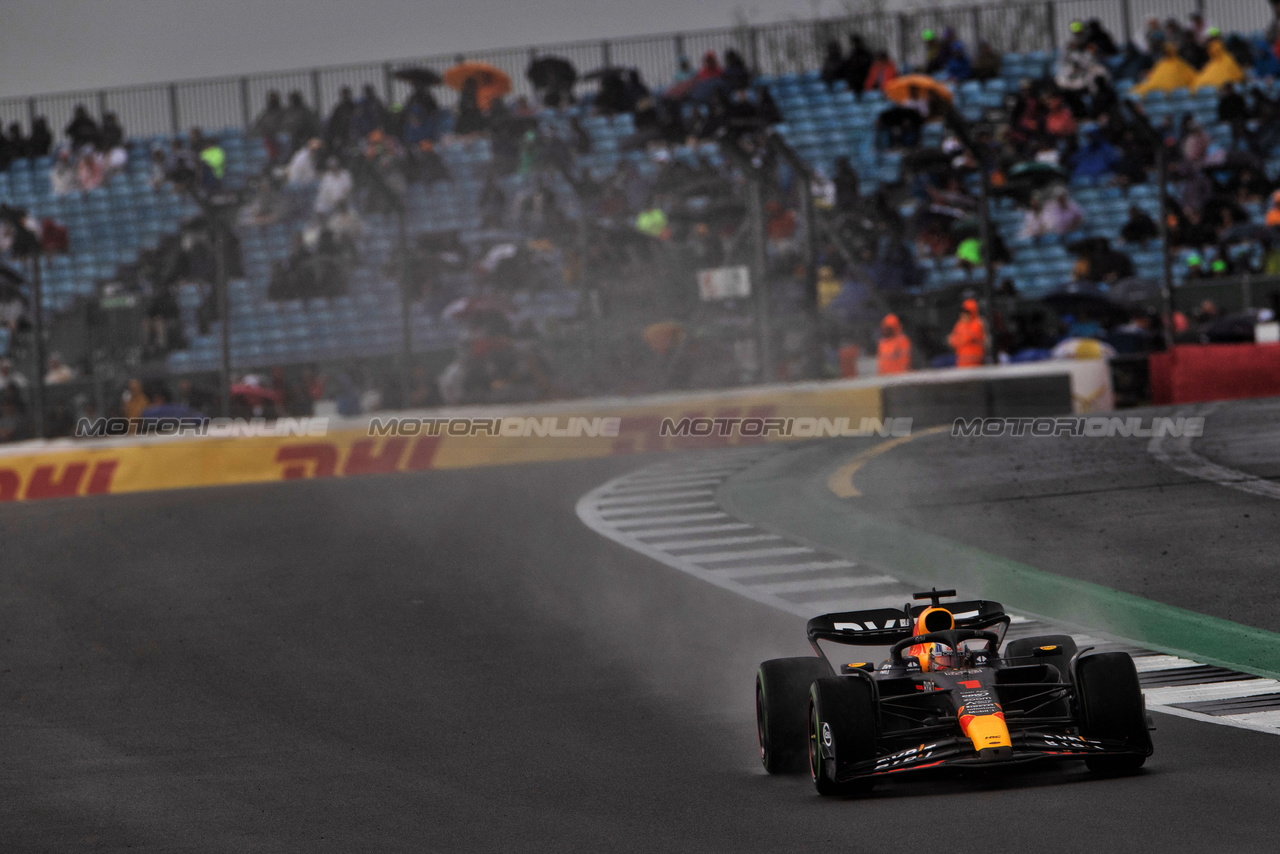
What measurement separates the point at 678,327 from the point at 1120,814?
1828cm

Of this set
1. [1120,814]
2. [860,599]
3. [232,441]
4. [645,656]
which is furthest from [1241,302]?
[1120,814]

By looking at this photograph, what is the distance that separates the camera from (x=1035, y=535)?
33.0 ft

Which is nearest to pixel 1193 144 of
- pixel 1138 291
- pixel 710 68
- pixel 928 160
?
pixel 928 160

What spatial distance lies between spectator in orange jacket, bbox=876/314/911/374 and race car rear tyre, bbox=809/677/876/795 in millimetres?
15822

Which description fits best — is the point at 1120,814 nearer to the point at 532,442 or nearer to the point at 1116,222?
the point at 532,442

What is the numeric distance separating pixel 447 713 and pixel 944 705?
2516 mm

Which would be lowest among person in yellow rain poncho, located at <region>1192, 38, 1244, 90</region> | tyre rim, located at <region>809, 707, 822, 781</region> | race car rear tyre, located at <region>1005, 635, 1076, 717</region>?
tyre rim, located at <region>809, 707, 822, 781</region>

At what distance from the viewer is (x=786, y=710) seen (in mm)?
5973

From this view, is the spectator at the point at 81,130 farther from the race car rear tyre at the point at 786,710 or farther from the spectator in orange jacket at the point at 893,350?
the race car rear tyre at the point at 786,710

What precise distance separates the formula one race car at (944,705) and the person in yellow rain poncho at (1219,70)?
85.6ft

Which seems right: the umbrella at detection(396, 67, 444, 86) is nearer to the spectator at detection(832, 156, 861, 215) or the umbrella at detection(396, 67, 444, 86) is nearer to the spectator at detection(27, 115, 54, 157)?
the spectator at detection(27, 115, 54, 157)

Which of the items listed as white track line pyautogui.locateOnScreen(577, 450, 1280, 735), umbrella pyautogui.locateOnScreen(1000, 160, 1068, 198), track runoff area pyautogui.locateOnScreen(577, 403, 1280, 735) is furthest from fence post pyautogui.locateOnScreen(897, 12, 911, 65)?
white track line pyautogui.locateOnScreen(577, 450, 1280, 735)

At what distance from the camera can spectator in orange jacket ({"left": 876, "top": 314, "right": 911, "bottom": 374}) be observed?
69.7 feet

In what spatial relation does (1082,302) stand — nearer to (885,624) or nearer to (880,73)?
(880,73)
